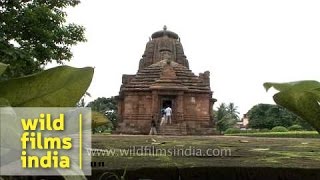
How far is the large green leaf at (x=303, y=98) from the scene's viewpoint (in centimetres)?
53

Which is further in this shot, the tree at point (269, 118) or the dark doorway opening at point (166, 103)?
the tree at point (269, 118)

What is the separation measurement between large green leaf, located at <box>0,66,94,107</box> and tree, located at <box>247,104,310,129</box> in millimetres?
42770

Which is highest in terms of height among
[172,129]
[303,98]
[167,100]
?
[167,100]

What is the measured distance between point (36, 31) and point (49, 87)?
7730 millimetres

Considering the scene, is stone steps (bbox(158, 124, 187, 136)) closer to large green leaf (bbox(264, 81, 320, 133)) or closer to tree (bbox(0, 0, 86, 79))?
tree (bbox(0, 0, 86, 79))

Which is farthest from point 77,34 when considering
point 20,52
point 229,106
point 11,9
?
point 229,106

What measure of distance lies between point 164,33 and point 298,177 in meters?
24.0

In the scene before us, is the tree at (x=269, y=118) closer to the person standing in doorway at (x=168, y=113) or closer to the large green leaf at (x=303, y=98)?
the person standing in doorway at (x=168, y=113)

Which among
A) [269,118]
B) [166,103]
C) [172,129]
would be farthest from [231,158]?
[269,118]

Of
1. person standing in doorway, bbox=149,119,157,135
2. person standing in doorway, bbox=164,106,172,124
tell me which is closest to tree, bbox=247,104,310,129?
person standing in doorway, bbox=164,106,172,124

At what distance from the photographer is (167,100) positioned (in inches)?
766

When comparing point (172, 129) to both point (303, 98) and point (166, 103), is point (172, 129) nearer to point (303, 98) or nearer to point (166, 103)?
point (166, 103)

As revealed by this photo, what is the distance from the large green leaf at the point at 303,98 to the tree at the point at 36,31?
6734 millimetres

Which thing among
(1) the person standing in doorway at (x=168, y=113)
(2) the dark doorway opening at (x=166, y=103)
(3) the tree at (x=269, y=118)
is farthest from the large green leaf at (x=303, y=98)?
(3) the tree at (x=269, y=118)
